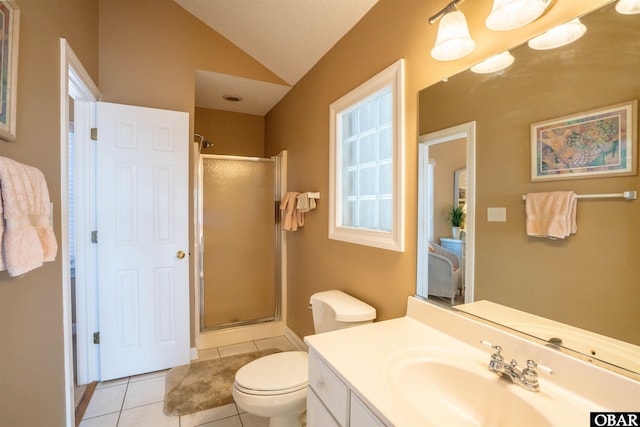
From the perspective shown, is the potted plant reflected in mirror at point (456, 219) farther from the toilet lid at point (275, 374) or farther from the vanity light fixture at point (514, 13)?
the toilet lid at point (275, 374)

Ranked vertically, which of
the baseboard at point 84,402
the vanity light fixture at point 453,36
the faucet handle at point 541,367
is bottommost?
the baseboard at point 84,402

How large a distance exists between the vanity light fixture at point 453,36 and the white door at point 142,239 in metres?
1.97

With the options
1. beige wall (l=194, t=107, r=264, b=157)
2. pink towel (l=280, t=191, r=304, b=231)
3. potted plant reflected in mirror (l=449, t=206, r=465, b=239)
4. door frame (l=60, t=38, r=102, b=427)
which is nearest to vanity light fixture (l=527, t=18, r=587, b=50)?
potted plant reflected in mirror (l=449, t=206, r=465, b=239)

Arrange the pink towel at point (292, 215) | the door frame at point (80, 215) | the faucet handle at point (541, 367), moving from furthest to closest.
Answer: the pink towel at point (292, 215) < the door frame at point (80, 215) < the faucet handle at point (541, 367)

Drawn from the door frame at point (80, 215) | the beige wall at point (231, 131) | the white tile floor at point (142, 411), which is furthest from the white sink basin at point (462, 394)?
the beige wall at point (231, 131)

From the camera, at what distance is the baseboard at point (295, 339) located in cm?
271

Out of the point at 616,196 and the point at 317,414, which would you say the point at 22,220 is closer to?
the point at 317,414

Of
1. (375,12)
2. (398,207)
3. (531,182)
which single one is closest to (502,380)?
(531,182)

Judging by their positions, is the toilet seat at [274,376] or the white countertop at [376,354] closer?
the white countertop at [376,354]

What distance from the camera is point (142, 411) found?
6.15ft

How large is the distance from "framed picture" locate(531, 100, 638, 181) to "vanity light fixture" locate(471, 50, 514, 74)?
0.25 meters

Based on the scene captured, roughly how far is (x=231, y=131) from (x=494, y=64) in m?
3.05

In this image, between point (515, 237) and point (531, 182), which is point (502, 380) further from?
point (531, 182)

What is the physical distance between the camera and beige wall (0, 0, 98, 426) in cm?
102
